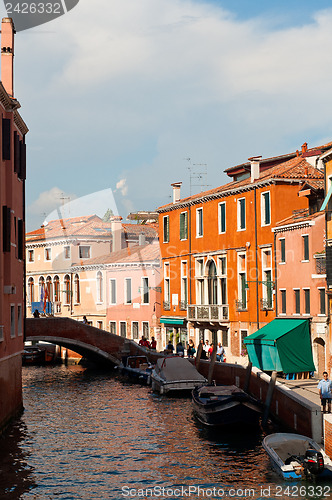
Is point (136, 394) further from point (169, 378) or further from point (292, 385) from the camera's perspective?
point (292, 385)

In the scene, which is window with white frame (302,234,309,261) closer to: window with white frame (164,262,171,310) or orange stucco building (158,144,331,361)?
orange stucco building (158,144,331,361)

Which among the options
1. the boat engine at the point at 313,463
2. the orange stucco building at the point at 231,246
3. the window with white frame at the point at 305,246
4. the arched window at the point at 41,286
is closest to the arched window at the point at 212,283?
the orange stucco building at the point at 231,246

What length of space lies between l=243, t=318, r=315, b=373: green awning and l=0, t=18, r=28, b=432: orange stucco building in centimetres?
1047

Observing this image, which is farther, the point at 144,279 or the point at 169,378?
the point at 144,279

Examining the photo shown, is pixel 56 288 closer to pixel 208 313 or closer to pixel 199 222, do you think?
pixel 199 222

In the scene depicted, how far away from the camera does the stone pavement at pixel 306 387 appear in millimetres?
25578

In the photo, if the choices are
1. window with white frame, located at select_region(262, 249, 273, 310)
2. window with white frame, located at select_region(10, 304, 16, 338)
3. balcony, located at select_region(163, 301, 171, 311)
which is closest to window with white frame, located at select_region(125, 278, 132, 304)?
balcony, located at select_region(163, 301, 171, 311)

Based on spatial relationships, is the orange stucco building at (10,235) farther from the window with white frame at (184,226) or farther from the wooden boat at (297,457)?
the window with white frame at (184,226)

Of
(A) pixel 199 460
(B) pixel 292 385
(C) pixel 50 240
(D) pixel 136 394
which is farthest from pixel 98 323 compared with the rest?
(A) pixel 199 460

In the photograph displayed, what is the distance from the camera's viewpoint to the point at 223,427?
24125 millimetres

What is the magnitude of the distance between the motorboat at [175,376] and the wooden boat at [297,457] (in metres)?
13.4

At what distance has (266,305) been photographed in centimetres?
3684

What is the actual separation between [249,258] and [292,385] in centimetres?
1046

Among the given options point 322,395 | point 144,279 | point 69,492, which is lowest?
point 69,492
